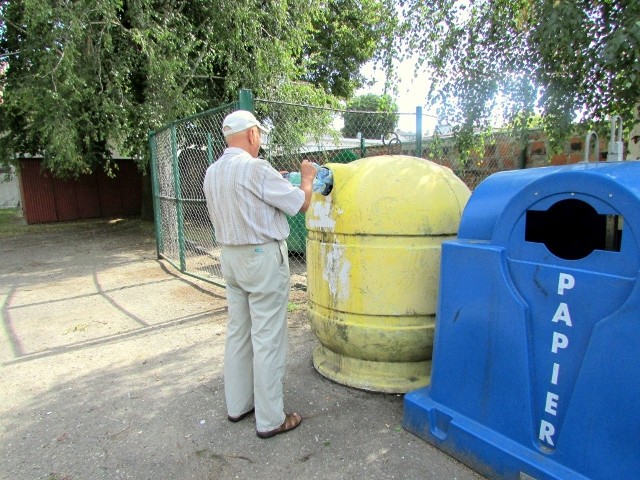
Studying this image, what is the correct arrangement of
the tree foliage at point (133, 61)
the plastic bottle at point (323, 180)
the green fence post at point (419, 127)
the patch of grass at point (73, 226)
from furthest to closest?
the patch of grass at point (73, 226), the tree foliage at point (133, 61), the green fence post at point (419, 127), the plastic bottle at point (323, 180)

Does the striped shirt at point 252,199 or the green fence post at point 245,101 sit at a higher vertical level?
the green fence post at point 245,101

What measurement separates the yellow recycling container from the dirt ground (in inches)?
13.1

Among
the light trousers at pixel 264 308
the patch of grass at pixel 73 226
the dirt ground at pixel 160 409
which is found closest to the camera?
the dirt ground at pixel 160 409

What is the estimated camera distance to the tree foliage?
883cm

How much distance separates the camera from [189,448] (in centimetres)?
256

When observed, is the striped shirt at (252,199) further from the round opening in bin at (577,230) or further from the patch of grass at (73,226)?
the patch of grass at (73,226)

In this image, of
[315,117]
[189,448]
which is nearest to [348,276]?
[189,448]

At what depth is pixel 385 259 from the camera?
2.83 m

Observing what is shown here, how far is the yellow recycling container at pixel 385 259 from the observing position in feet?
9.24

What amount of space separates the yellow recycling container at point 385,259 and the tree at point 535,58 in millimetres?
1471

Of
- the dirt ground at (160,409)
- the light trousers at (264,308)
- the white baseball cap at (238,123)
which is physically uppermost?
the white baseball cap at (238,123)

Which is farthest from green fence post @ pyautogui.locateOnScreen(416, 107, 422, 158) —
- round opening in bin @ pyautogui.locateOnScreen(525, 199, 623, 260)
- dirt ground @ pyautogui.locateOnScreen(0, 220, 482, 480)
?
round opening in bin @ pyautogui.locateOnScreen(525, 199, 623, 260)

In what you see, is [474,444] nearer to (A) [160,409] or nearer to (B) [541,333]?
(B) [541,333]

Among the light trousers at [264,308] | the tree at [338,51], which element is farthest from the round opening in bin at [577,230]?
the tree at [338,51]
